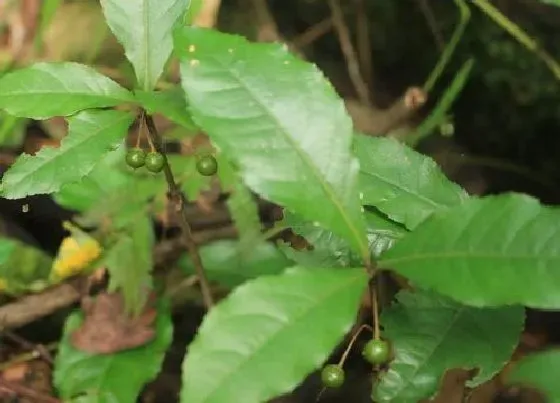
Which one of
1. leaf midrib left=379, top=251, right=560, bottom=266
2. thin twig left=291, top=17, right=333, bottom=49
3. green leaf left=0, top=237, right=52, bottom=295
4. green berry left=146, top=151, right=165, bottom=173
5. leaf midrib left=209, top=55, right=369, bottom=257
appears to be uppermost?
leaf midrib left=209, top=55, right=369, bottom=257

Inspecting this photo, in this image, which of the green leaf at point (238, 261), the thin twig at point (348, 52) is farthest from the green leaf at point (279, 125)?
the thin twig at point (348, 52)

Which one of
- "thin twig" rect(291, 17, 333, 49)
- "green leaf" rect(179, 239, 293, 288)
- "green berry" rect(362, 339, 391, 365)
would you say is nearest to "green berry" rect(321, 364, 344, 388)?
"green berry" rect(362, 339, 391, 365)

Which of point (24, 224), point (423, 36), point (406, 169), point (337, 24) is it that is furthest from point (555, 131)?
point (24, 224)

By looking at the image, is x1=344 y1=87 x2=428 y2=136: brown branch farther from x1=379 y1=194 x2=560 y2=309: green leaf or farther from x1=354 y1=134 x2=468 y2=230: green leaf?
x1=379 y1=194 x2=560 y2=309: green leaf

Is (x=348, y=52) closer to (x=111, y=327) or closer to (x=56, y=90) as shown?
(x=111, y=327)

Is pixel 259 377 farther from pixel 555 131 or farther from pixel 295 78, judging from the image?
pixel 555 131
